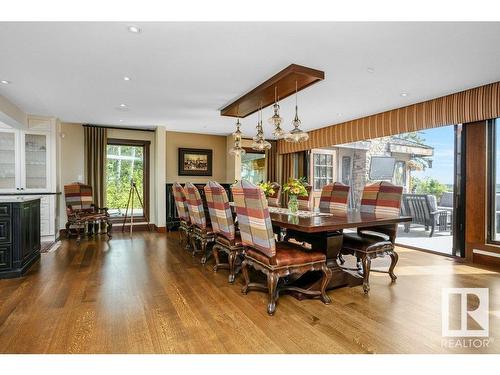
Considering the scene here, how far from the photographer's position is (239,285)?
299 centimetres

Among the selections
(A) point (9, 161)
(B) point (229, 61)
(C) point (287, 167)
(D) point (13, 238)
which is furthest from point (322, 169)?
(A) point (9, 161)

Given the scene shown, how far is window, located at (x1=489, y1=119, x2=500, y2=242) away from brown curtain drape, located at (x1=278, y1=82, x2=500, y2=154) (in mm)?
380

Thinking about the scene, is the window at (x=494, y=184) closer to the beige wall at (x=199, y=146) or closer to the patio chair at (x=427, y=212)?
the patio chair at (x=427, y=212)

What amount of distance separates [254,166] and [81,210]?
4289 mm

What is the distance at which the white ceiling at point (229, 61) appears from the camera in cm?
229

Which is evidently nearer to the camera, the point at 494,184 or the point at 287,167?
the point at 494,184

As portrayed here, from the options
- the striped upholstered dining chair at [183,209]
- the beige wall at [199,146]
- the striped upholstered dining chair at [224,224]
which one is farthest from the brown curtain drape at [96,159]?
the striped upholstered dining chair at [224,224]

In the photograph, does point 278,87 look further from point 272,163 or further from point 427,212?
point 272,163

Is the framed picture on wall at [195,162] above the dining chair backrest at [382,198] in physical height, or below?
above

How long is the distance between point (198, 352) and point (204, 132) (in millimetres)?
5792

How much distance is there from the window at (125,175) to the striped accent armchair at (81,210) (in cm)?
84

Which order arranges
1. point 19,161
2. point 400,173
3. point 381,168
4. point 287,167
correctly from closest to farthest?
point 19,161 → point 400,173 → point 381,168 → point 287,167

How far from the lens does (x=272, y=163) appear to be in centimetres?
778
